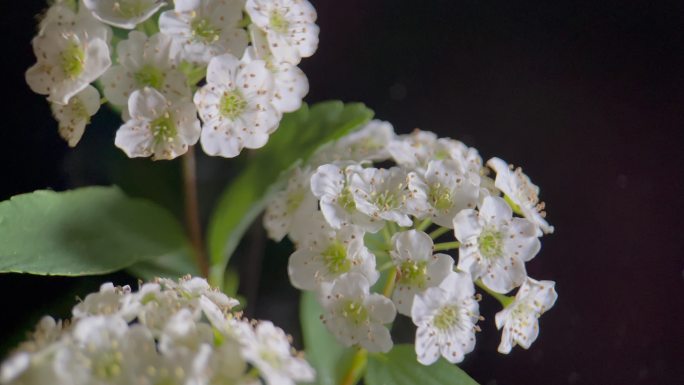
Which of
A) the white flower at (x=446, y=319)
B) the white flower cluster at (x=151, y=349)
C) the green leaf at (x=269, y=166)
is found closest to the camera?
the white flower cluster at (x=151, y=349)

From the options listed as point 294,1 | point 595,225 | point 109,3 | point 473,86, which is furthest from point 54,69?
point 595,225

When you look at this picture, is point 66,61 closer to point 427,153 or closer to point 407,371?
point 427,153

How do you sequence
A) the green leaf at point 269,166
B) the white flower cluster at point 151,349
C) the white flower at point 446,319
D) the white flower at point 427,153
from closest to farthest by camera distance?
the white flower cluster at point 151,349 < the white flower at point 446,319 < the white flower at point 427,153 < the green leaf at point 269,166

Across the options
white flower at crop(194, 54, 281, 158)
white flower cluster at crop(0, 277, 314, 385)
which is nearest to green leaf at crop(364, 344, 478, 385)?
white flower cluster at crop(0, 277, 314, 385)

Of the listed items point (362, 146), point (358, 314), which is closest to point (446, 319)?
point (358, 314)


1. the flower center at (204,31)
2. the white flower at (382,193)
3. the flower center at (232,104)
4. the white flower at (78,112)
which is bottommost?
the white flower at (78,112)

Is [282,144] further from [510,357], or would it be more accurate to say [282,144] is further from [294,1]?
[510,357]

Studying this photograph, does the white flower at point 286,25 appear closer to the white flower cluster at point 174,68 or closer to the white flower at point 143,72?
the white flower cluster at point 174,68

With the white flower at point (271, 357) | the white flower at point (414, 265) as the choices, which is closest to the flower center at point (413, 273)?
the white flower at point (414, 265)
